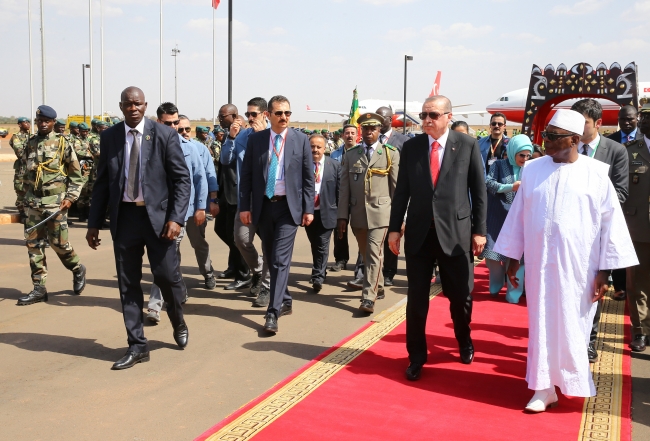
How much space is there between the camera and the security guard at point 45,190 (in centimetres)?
752

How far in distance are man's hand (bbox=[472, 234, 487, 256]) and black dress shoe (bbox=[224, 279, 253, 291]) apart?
3896mm

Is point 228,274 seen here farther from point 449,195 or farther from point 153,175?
point 449,195

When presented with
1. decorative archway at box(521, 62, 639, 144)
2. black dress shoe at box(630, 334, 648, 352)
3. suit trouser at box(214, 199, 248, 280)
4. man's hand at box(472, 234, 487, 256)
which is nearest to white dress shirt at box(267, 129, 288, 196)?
suit trouser at box(214, 199, 248, 280)

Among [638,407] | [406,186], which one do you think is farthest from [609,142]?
[638,407]

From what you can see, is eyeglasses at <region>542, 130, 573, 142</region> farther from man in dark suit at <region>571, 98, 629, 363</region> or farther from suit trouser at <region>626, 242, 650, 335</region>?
suit trouser at <region>626, 242, 650, 335</region>

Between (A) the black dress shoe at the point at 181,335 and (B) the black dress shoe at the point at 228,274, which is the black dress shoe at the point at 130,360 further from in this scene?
(B) the black dress shoe at the point at 228,274

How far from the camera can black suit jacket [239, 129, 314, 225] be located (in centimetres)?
673

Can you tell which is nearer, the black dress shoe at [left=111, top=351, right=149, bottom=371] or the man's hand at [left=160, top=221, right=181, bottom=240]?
the black dress shoe at [left=111, top=351, right=149, bottom=371]

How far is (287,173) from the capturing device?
6699 mm

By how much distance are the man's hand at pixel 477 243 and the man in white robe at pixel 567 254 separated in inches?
27.2

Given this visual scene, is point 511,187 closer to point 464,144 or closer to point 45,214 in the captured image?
point 464,144

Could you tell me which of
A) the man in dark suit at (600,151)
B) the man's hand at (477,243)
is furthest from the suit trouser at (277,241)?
the man in dark suit at (600,151)

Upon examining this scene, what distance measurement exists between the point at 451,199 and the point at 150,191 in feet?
7.76

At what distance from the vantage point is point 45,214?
7539 mm
